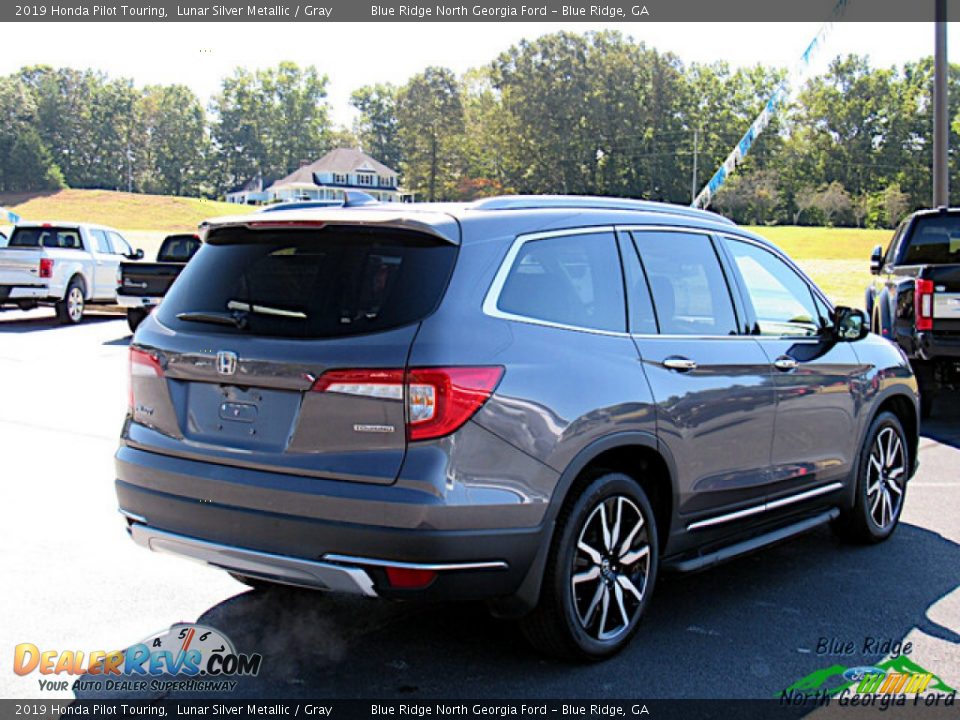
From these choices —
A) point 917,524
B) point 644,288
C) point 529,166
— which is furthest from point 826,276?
point 529,166

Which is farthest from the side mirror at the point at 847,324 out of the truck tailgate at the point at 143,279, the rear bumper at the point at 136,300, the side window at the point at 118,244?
the side window at the point at 118,244

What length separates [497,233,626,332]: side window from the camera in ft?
13.6

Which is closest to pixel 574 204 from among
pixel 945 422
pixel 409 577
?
pixel 409 577

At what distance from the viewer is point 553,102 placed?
88.7 metres

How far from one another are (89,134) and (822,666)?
150 metres

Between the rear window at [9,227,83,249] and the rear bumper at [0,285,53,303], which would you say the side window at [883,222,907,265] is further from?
the rear window at [9,227,83,249]

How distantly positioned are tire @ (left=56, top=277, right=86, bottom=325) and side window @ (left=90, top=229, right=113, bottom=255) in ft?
3.90

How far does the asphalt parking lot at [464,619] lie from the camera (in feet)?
13.5

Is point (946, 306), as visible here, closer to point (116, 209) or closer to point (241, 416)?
point (241, 416)

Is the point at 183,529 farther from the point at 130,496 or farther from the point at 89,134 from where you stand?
the point at 89,134

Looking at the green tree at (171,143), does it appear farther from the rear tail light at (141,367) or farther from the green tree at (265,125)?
the rear tail light at (141,367)

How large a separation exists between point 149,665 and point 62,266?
58.0ft

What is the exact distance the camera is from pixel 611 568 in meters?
4.37

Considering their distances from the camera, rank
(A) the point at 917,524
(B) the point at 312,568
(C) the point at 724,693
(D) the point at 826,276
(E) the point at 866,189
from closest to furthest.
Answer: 1. (B) the point at 312,568
2. (C) the point at 724,693
3. (A) the point at 917,524
4. (D) the point at 826,276
5. (E) the point at 866,189
